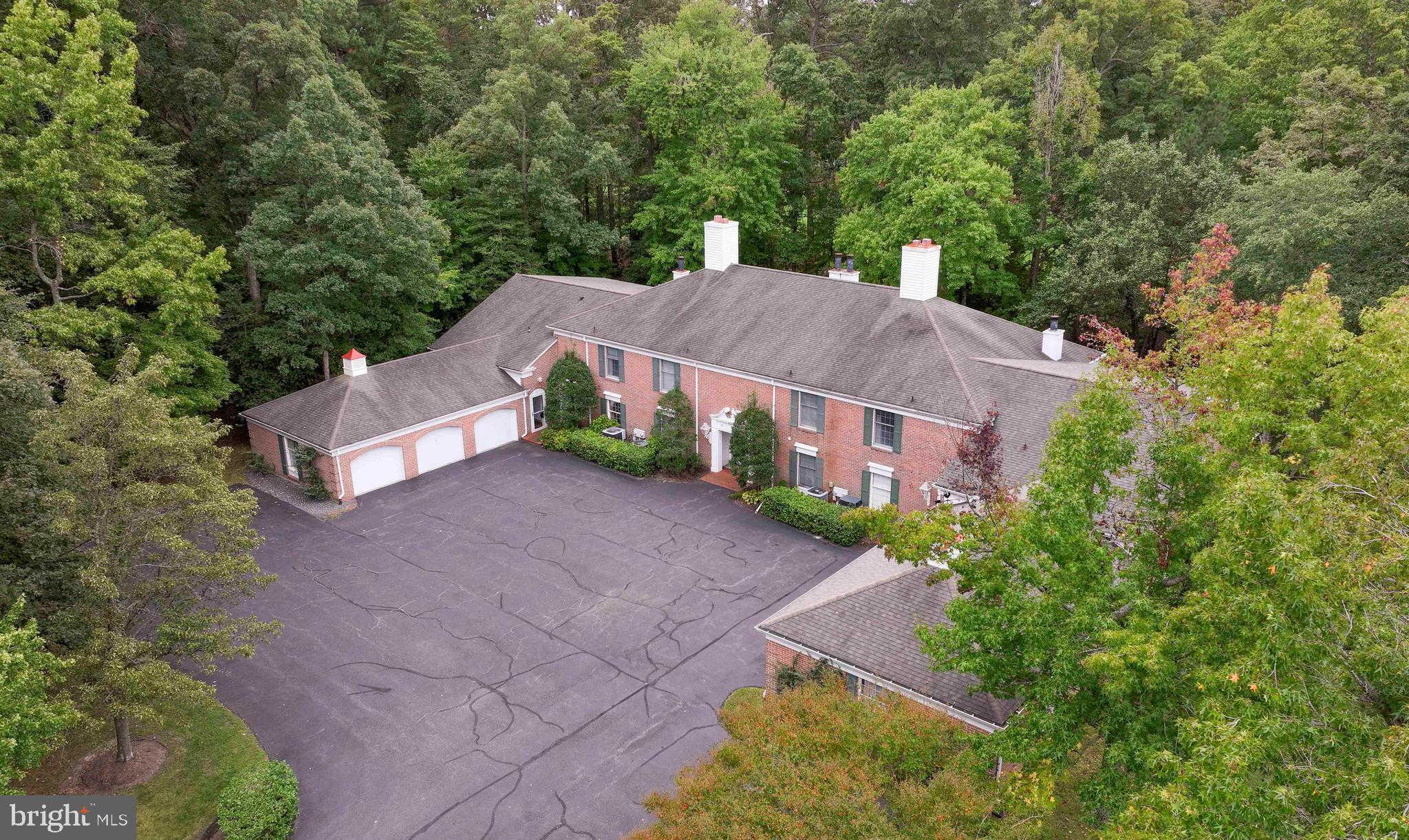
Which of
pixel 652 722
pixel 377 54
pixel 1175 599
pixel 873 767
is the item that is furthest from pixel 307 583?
pixel 377 54

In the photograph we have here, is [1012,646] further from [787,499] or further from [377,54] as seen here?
[377,54]

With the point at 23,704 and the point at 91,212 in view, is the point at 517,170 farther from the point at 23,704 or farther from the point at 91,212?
the point at 23,704

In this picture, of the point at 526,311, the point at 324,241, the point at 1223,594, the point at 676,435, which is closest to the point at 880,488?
the point at 676,435

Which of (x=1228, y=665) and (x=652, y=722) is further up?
(x=1228, y=665)

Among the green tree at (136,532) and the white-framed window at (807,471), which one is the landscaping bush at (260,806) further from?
the white-framed window at (807,471)

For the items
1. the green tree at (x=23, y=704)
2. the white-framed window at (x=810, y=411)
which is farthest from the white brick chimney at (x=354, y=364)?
the green tree at (x=23, y=704)

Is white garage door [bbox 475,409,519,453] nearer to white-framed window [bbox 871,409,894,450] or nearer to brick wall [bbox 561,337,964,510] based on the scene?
brick wall [bbox 561,337,964,510]
